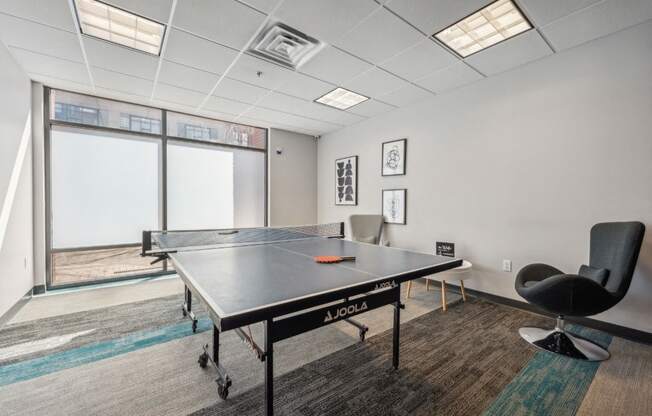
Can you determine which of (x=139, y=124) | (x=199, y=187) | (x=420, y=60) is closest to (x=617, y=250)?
(x=420, y=60)

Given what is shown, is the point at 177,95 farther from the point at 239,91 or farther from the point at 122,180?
the point at 122,180

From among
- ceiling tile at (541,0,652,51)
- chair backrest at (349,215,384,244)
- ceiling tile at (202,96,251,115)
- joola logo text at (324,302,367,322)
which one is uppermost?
ceiling tile at (541,0,652,51)

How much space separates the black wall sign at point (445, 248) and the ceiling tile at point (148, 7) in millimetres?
3815

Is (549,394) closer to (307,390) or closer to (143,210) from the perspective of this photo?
(307,390)

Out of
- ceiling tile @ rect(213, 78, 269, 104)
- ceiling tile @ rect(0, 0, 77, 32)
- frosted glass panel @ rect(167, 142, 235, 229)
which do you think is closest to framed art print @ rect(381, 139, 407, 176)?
ceiling tile @ rect(213, 78, 269, 104)

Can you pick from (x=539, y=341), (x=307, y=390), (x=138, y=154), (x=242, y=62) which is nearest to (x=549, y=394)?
(x=539, y=341)

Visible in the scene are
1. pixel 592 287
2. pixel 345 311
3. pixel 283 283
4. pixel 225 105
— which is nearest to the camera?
pixel 283 283

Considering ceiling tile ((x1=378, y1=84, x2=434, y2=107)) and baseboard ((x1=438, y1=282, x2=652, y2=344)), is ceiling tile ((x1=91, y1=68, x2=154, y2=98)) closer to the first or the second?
ceiling tile ((x1=378, y1=84, x2=434, y2=107))

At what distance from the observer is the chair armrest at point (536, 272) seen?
2.58m

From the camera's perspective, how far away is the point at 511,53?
280 centimetres

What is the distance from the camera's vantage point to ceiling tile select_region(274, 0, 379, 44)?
2.10m

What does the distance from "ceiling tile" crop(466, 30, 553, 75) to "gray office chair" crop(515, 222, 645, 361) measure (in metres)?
1.82

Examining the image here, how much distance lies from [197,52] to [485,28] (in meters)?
2.80

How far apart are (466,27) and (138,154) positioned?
483 cm
